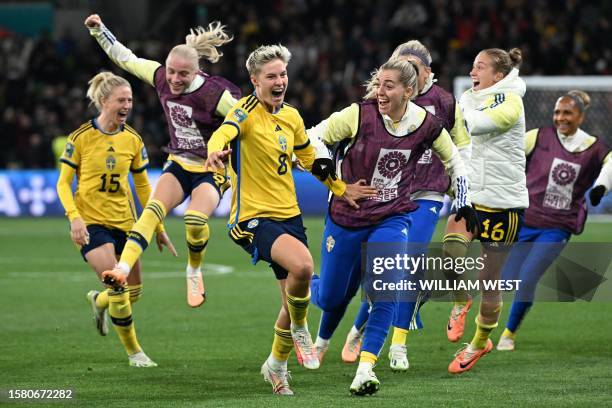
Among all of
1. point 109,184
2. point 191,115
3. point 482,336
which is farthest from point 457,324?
point 109,184

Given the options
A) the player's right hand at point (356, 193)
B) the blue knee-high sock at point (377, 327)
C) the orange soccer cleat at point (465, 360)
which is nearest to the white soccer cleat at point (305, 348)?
the blue knee-high sock at point (377, 327)

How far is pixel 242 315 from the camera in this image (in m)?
12.9

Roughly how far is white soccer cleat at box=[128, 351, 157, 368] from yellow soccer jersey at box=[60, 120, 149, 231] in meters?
1.07

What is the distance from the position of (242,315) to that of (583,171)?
413 centimetres

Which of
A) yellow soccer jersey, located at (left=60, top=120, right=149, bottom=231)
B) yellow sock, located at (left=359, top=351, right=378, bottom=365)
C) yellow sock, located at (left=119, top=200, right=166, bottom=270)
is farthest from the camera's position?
yellow soccer jersey, located at (left=60, top=120, right=149, bottom=231)

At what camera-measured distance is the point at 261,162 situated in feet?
26.9

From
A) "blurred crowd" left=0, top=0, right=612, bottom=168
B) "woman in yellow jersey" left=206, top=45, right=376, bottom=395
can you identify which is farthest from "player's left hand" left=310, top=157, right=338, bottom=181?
"blurred crowd" left=0, top=0, right=612, bottom=168

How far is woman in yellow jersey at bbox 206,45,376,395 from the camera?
26.5 ft

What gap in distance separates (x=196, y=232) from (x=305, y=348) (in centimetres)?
209

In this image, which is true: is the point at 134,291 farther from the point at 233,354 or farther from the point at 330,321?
the point at 330,321

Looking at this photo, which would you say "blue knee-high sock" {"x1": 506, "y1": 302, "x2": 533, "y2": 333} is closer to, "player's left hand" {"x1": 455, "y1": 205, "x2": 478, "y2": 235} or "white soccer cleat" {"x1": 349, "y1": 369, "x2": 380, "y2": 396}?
"player's left hand" {"x1": 455, "y1": 205, "x2": 478, "y2": 235}

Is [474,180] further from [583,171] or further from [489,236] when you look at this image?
[583,171]

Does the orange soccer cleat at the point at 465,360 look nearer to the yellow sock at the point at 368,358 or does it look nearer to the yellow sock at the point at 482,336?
the yellow sock at the point at 482,336

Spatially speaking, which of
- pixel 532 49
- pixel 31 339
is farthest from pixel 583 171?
pixel 532 49
